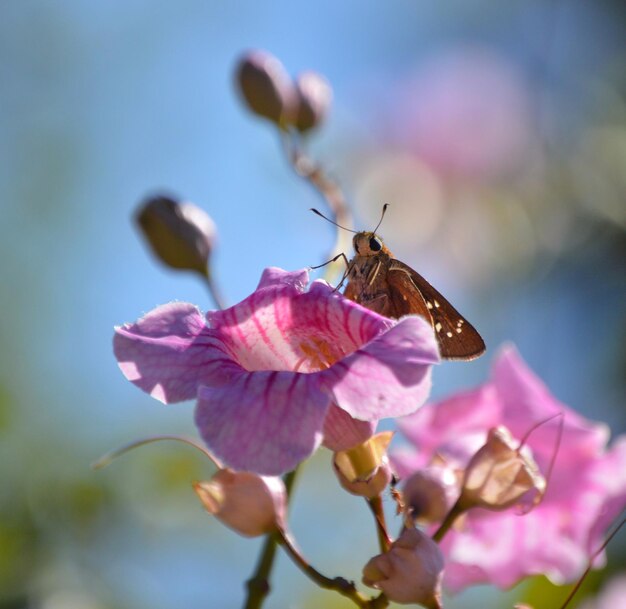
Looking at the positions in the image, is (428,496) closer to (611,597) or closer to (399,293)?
(399,293)

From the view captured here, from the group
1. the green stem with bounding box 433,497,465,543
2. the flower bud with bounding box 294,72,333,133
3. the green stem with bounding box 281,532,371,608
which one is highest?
the flower bud with bounding box 294,72,333,133

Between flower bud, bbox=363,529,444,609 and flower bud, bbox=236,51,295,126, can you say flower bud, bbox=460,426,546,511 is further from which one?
flower bud, bbox=236,51,295,126

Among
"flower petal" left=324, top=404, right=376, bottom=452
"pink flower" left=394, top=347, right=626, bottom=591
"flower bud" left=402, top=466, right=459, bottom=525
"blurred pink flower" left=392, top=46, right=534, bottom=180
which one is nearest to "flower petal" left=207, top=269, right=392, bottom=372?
"flower petal" left=324, top=404, right=376, bottom=452

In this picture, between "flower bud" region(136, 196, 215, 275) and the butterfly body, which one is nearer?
the butterfly body

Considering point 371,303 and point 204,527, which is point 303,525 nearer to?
point 204,527

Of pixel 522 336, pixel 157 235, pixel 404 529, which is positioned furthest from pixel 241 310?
pixel 522 336

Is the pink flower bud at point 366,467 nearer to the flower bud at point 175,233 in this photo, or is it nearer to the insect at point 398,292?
the insect at point 398,292
